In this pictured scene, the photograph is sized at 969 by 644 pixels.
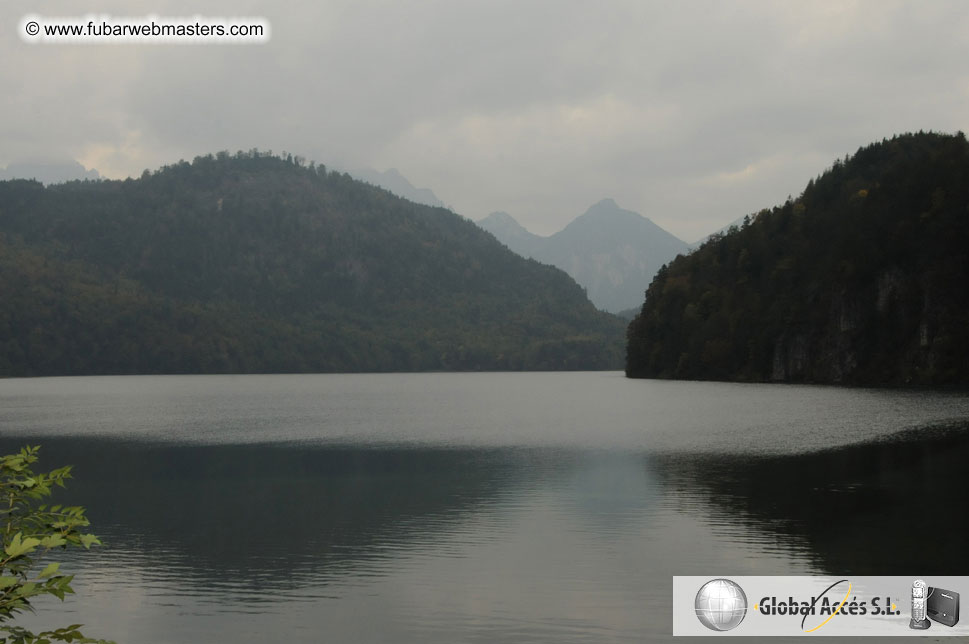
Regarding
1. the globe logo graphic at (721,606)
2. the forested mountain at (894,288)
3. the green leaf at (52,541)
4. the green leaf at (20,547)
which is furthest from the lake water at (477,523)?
the forested mountain at (894,288)

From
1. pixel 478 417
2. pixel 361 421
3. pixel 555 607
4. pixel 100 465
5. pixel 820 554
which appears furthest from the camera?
pixel 478 417

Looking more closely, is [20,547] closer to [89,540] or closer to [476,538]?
[89,540]

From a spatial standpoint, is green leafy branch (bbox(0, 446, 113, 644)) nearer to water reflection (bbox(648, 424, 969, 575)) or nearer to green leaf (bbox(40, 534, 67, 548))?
green leaf (bbox(40, 534, 67, 548))

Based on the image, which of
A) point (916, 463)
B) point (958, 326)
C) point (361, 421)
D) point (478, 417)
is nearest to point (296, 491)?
point (916, 463)

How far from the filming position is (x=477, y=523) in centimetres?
3709

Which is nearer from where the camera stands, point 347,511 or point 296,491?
point 347,511

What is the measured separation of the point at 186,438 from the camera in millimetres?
80875

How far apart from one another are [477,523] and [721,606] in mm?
14822

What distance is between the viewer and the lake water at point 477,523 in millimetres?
24156

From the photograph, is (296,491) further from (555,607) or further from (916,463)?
(916,463)

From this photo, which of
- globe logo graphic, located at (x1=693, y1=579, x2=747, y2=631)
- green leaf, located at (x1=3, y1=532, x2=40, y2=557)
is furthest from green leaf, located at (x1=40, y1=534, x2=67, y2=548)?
globe logo graphic, located at (x1=693, y1=579, x2=747, y2=631)

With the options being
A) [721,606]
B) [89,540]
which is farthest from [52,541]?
[721,606]

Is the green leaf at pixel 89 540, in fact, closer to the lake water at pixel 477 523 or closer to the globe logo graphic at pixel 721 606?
the lake water at pixel 477 523

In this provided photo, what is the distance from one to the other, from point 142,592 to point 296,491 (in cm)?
2024
